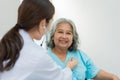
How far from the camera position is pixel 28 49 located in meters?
1.22

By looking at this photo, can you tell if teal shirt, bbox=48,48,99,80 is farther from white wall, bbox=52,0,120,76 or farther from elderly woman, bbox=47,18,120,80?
white wall, bbox=52,0,120,76

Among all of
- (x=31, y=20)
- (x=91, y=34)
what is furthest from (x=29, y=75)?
(x=91, y=34)

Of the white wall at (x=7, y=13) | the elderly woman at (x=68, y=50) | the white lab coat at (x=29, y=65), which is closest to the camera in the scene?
the white lab coat at (x=29, y=65)

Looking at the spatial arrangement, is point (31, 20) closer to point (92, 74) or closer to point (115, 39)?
point (92, 74)

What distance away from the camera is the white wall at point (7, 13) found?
2186 millimetres

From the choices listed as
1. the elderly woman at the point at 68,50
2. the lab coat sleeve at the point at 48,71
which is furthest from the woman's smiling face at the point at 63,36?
the lab coat sleeve at the point at 48,71

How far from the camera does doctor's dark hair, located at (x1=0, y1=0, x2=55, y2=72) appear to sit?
47.6 inches

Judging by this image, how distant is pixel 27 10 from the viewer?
124cm

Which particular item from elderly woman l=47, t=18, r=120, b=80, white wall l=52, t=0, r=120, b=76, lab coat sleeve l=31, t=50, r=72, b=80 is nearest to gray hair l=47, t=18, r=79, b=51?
elderly woman l=47, t=18, r=120, b=80

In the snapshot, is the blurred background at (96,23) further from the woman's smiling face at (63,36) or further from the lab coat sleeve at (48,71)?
the lab coat sleeve at (48,71)

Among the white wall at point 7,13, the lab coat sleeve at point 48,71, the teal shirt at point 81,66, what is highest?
the white wall at point 7,13

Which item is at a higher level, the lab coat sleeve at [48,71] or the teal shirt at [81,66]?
the lab coat sleeve at [48,71]

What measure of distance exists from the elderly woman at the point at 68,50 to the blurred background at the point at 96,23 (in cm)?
31

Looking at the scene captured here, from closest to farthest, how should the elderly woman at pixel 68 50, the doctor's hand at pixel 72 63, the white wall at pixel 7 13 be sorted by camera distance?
the doctor's hand at pixel 72 63
the elderly woman at pixel 68 50
the white wall at pixel 7 13
